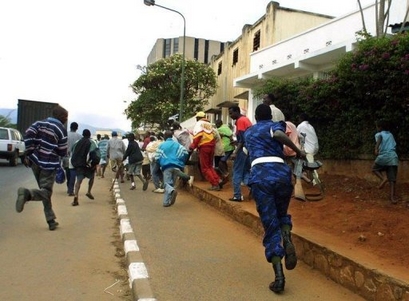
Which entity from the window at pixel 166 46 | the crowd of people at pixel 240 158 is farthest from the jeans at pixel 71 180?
the window at pixel 166 46

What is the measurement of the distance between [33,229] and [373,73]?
623 cm

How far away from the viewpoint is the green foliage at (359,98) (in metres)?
7.08

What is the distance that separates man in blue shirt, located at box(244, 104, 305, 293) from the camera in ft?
13.5

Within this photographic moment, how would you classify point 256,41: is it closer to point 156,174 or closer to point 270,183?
point 156,174

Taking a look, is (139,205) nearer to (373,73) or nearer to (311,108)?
(311,108)

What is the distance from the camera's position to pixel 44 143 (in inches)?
258

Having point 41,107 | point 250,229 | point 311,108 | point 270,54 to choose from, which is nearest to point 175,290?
point 250,229

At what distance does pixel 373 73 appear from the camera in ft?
24.0

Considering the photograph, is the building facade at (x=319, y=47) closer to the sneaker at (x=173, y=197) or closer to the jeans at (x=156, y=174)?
the jeans at (x=156, y=174)

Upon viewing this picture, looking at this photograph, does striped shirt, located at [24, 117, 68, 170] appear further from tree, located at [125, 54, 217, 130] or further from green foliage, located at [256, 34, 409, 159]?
tree, located at [125, 54, 217, 130]

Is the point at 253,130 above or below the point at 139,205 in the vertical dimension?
above

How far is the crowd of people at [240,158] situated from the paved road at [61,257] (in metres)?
0.52

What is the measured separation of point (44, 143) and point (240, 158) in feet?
11.5

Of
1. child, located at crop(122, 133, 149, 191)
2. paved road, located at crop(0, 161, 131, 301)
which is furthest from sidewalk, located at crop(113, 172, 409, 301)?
child, located at crop(122, 133, 149, 191)
